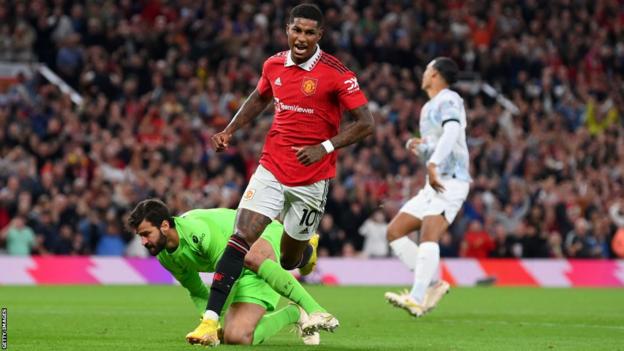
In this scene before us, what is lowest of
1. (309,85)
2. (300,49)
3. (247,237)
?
(247,237)

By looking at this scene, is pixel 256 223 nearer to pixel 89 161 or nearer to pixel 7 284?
pixel 7 284

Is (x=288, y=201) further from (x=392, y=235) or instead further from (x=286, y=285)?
(x=392, y=235)

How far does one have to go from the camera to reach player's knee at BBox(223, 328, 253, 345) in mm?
9555

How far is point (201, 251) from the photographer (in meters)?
9.60

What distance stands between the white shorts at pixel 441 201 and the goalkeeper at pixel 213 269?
3569mm

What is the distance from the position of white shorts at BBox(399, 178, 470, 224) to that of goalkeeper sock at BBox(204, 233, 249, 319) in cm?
464

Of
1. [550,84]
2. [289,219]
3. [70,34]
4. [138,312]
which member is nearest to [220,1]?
[70,34]

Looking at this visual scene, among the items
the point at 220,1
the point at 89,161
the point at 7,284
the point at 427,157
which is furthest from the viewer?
the point at 220,1

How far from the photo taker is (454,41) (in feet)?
98.8

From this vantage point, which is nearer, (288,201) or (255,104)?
(288,201)

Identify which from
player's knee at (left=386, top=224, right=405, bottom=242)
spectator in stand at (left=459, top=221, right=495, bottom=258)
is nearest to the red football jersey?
player's knee at (left=386, top=224, right=405, bottom=242)

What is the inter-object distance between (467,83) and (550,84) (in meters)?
1.99

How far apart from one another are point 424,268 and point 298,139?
390 cm

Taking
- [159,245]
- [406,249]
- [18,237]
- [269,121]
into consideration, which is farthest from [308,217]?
[269,121]
